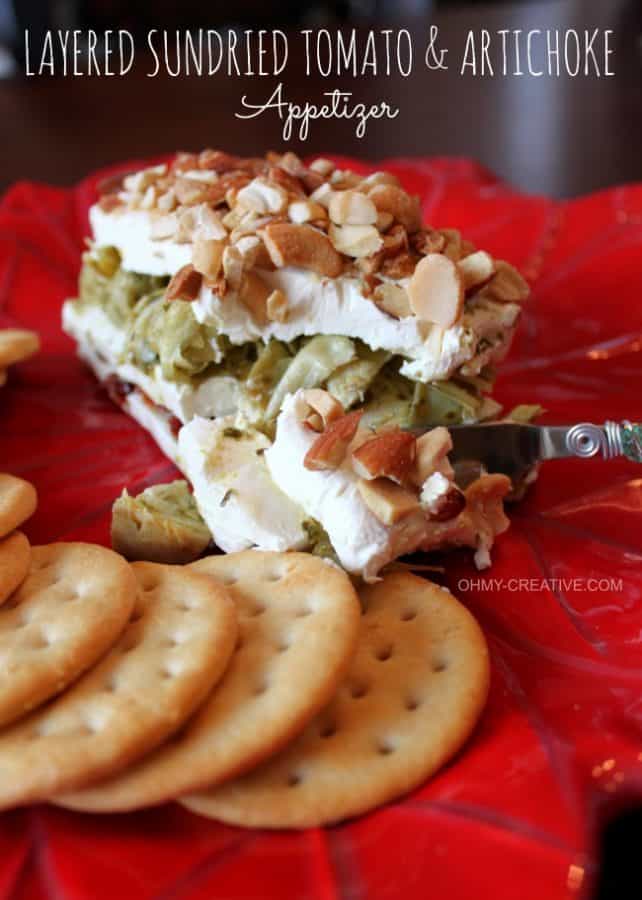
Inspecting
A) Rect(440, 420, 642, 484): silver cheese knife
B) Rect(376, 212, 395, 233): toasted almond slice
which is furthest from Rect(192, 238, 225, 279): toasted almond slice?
Rect(440, 420, 642, 484): silver cheese knife

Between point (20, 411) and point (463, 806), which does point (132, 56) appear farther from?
point (463, 806)

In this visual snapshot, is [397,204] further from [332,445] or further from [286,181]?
[332,445]

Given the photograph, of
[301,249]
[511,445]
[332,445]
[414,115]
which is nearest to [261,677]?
[332,445]

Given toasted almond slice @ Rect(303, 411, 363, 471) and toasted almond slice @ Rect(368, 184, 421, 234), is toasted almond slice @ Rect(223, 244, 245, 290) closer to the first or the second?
toasted almond slice @ Rect(368, 184, 421, 234)

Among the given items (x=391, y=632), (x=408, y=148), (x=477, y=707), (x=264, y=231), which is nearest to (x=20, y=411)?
(x=264, y=231)

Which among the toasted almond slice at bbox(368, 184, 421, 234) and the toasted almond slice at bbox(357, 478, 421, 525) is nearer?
the toasted almond slice at bbox(357, 478, 421, 525)

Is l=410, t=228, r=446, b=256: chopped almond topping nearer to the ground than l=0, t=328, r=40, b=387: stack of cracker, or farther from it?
farther from it
